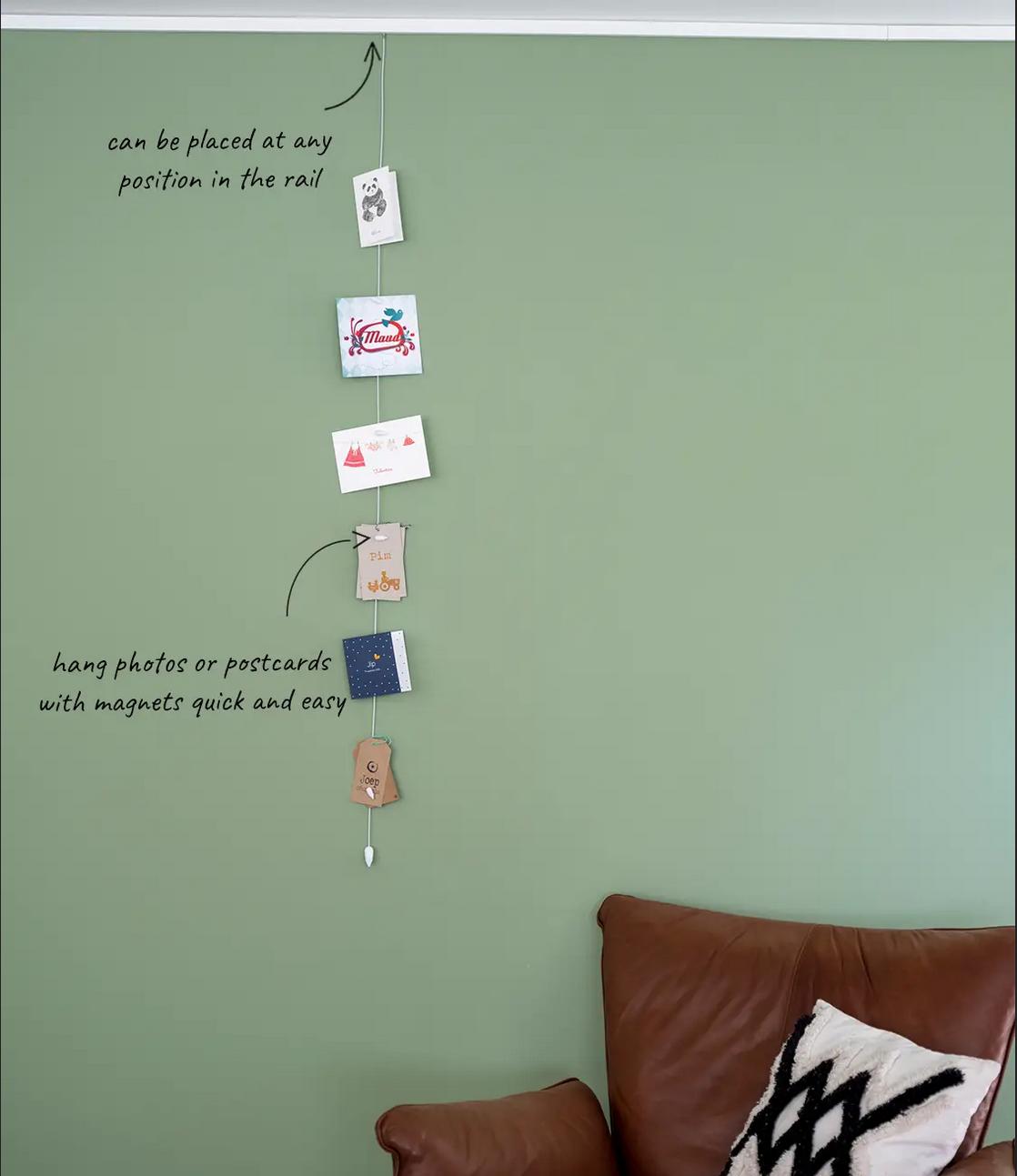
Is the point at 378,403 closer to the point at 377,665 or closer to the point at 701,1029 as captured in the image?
the point at 377,665

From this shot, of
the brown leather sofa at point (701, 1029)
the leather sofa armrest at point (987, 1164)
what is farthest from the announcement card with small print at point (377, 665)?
the leather sofa armrest at point (987, 1164)

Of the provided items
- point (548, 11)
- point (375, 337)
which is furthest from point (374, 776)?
point (548, 11)

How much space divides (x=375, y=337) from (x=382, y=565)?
44cm

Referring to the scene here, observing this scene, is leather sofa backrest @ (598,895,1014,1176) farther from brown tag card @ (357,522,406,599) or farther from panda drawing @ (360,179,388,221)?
panda drawing @ (360,179,388,221)

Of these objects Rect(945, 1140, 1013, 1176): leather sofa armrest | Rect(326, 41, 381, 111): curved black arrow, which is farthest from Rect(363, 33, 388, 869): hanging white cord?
Rect(945, 1140, 1013, 1176): leather sofa armrest

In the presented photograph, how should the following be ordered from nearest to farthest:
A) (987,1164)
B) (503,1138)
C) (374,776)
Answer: (987,1164)
(503,1138)
(374,776)

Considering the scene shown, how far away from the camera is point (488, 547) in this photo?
2.00 meters

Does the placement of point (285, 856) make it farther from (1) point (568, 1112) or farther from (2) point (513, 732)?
(1) point (568, 1112)

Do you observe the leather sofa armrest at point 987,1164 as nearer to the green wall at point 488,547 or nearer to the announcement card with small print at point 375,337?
the green wall at point 488,547

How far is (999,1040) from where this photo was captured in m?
1.57

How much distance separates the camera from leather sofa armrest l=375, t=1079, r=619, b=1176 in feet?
5.10

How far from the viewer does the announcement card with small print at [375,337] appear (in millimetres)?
1987

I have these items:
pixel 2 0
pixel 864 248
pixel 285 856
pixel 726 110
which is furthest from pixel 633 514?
pixel 2 0

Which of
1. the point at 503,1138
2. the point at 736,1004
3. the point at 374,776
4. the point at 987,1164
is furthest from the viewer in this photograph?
the point at 374,776
